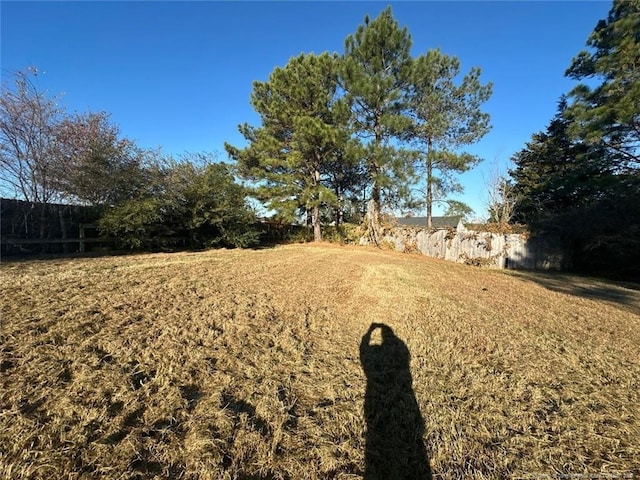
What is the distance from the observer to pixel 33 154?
9.20m

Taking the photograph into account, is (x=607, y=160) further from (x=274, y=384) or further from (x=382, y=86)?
(x=274, y=384)

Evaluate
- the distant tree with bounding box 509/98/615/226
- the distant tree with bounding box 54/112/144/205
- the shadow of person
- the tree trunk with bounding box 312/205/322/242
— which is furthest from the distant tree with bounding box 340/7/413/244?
the shadow of person

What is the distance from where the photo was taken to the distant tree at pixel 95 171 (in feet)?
32.2

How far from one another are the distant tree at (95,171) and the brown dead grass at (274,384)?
6077mm

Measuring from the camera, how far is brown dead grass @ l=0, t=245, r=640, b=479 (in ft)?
5.75

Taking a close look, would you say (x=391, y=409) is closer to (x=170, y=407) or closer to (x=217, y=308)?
(x=170, y=407)

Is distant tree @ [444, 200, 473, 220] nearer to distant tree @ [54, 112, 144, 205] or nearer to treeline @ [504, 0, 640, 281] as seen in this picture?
treeline @ [504, 0, 640, 281]

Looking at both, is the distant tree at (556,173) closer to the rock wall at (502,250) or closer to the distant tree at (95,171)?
the rock wall at (502,250)

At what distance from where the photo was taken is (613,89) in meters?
11.2

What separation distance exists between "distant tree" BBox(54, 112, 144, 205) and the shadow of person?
10.4m

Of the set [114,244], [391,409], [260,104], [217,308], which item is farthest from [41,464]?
[260,104]

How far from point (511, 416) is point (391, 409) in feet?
2.97

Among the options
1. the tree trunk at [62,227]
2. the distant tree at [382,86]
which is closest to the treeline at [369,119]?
the distant tree at [382,86]

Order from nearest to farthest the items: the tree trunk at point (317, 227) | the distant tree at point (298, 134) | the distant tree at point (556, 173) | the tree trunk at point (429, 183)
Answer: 1. the distant tree at point (556, 173)
2. the distant tree at point (298, 134)
3. the tree trunk at point (429, 183)
4. the tree trunk at point (317, 227)
